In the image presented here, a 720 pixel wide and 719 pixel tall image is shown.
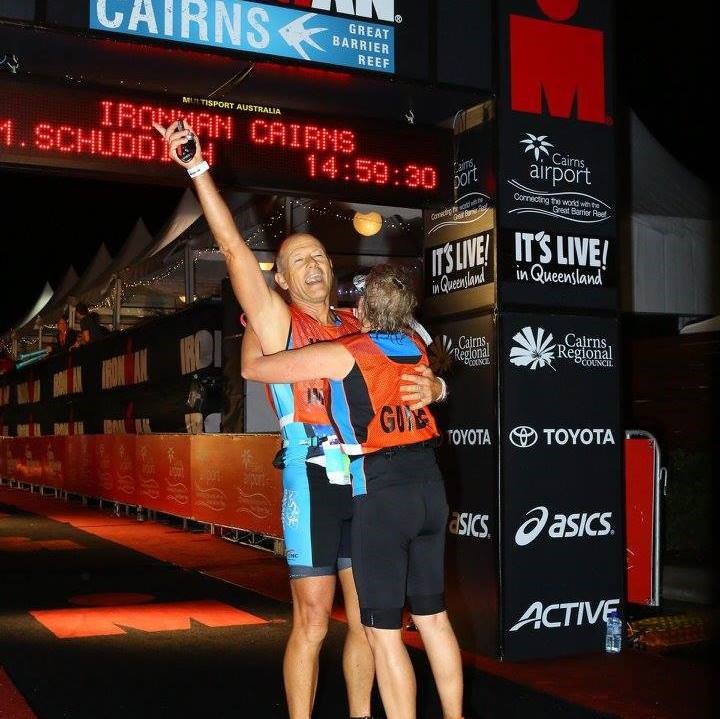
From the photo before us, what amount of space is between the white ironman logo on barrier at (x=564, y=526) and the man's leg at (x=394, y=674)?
2478 millimetres

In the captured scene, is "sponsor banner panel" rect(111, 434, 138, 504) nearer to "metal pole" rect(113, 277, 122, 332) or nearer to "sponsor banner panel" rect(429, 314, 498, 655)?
"metal pole" rect(113, 277, 122, 332)

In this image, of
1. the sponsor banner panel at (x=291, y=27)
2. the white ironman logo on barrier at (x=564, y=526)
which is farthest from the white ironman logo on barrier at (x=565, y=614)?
the sponsor banner panel at (x=291, y=27)

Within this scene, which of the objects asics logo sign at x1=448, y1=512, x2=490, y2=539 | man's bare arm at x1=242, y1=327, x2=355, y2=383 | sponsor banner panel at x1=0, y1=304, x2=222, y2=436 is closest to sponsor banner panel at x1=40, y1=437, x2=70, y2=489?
sponsor banner panel at x1=0, y1=304, x2=222, y2=436

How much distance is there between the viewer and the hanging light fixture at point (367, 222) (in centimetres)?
1490

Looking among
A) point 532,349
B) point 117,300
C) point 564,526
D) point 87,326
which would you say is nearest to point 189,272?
point 117,300

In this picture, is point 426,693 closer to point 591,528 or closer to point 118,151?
point 591,528

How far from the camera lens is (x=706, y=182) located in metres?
12.2

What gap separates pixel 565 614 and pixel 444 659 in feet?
8.49

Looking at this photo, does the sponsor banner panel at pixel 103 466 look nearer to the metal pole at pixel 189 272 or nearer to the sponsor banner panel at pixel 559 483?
the metal pole at pixel 189 272

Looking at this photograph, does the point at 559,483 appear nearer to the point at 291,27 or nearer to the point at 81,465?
the point at 291,27

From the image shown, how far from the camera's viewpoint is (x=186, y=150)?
13.3 feet

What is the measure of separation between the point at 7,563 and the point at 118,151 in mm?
6682

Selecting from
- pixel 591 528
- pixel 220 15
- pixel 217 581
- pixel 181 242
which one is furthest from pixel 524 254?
pixel 181 242

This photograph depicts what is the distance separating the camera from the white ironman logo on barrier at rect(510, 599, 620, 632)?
618cm
